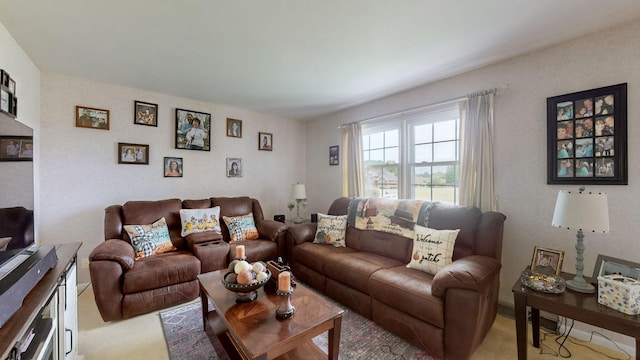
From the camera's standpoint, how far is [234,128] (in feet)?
13.3

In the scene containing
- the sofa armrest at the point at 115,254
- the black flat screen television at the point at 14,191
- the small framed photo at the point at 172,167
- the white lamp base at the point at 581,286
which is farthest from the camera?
the small framed photo at the point at 172,167

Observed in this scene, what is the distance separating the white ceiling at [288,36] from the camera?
5.55ft

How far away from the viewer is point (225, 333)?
1.89 m

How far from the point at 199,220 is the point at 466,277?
2.87 m

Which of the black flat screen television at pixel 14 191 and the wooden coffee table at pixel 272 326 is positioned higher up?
the black flat screen television at pixel 14 191

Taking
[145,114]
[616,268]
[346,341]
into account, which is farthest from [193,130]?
[616,268]

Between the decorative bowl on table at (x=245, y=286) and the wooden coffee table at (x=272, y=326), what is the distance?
1.7 inches

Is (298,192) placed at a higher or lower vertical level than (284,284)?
higher

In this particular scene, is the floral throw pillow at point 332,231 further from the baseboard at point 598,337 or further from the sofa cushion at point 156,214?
the baseboard at point 598,337

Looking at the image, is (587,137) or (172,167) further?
(172,167)

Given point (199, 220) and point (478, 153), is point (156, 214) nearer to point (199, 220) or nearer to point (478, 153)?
point (199, 220)

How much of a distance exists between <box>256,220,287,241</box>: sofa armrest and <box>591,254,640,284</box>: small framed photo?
2850 mm

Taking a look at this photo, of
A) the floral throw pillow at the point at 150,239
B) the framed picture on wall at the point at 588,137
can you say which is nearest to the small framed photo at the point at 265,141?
the floral throw pillow at the point at 150,239

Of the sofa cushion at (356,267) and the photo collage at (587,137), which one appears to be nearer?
the photo collage at (587,137)
